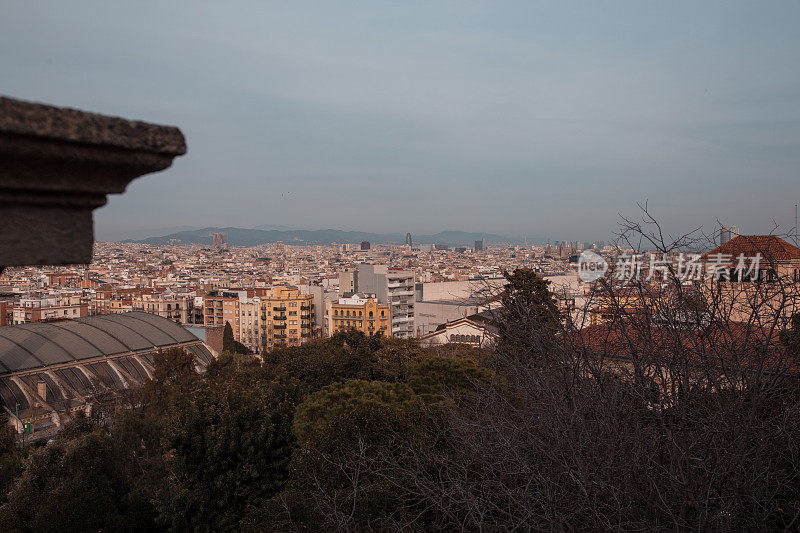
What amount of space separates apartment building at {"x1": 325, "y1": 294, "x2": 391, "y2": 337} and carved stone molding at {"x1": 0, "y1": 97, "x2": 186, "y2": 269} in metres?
44.4

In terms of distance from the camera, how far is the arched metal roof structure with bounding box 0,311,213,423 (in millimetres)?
24750

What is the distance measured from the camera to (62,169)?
1.28m

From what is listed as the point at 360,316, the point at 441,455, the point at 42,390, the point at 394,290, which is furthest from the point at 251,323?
the point at 441,455

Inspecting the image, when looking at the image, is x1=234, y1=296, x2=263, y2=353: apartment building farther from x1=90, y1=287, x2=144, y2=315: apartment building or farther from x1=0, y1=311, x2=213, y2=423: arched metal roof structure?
x1=0, y1=311, x2=213, y2=423: arched metal roof structure

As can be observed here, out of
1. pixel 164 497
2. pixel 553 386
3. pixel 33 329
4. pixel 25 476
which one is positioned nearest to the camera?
pixel 553 386

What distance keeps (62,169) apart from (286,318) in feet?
167

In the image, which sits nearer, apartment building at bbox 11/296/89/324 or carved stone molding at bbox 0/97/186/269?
carved stone molding at bbox 0/97/186/269

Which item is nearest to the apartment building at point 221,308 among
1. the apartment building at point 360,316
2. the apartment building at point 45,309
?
the apartment building at point 45,309

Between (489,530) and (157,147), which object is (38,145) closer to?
(157,147)

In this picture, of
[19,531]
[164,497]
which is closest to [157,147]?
[164,497]

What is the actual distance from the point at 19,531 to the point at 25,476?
138 centimetres

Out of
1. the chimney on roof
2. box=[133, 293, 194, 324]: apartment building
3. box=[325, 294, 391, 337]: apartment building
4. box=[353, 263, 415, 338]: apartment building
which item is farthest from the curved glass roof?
box=[133, 293, 194, 324]: apartment building

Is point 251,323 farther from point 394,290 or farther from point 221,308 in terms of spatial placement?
point 394,290

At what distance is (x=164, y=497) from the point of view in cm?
1127
